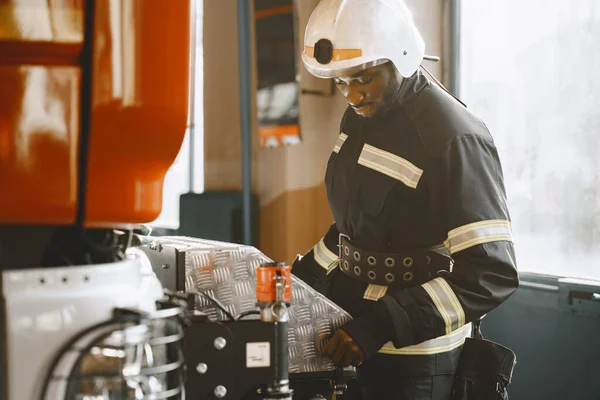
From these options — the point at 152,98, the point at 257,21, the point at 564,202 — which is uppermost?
the point at 257,21

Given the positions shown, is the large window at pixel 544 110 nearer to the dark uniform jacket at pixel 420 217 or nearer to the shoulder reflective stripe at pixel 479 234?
the dark uniform jacket at pixel 420 217

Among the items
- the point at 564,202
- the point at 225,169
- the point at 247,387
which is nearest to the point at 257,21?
the point at 225,169

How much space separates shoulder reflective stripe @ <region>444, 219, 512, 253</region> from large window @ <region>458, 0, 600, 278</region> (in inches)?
61.3

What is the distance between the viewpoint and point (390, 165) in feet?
6.78

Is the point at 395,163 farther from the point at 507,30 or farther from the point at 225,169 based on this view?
the point at 225,169

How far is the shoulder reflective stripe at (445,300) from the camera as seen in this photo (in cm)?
182

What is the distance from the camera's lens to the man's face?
2049 millimetres

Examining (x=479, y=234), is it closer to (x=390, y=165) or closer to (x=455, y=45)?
(x=390, y=165)

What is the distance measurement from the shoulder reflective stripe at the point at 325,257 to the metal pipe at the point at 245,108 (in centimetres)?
297

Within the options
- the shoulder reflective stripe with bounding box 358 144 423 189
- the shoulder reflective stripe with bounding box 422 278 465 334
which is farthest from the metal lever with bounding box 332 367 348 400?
the shoulder reflective stripe with bounding box 358 144 423 189

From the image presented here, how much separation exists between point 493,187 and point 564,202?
1643 millimetres

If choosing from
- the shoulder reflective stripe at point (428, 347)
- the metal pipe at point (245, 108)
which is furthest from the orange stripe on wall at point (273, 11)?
the shoulder reflective stripe at point (428, 347)

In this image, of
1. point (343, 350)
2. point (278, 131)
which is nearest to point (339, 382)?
point (343, 350)

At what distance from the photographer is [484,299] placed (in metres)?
1.84
